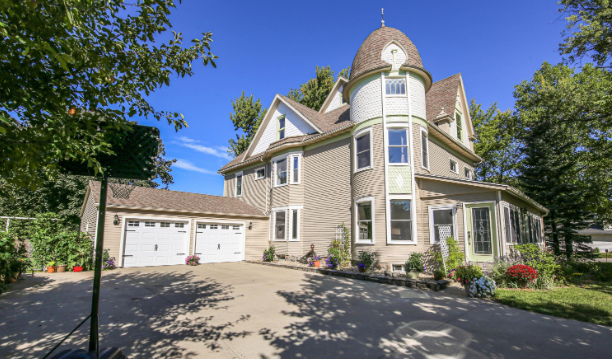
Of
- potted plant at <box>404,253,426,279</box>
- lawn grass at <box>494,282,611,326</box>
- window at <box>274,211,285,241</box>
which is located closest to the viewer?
lawn grass at <box>494,282,611,326</box>

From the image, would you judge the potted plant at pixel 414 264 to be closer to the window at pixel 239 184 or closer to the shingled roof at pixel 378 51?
the shingled roof at pixel 378 51

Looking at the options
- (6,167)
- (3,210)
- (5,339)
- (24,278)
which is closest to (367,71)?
(6,167)

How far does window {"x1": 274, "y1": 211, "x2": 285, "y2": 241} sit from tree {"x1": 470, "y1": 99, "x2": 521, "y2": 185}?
2013 centimetres

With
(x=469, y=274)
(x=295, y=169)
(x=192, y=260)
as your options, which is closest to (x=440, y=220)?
(x=469, y=274)

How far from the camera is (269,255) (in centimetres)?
1627

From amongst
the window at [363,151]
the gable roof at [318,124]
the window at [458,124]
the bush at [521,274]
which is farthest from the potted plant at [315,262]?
the window at [458,124]

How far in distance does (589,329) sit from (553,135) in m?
16.4

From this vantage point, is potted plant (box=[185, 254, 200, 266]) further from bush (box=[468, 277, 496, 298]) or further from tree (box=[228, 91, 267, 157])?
tree (box=[228, 91, 267, 157])

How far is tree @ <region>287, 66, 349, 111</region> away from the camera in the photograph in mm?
28438

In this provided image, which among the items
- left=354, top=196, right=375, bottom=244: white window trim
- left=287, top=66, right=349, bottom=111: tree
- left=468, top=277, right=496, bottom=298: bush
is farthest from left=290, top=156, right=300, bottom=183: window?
left=287, top=66, right=349, bottom=111: tree

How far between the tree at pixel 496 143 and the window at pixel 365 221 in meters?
19.1

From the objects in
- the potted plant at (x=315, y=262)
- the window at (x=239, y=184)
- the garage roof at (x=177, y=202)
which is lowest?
the potted plant at (x=315, y=262)

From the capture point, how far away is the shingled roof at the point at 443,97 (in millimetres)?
17094

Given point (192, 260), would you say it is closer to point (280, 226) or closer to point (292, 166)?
point (280, 226)
